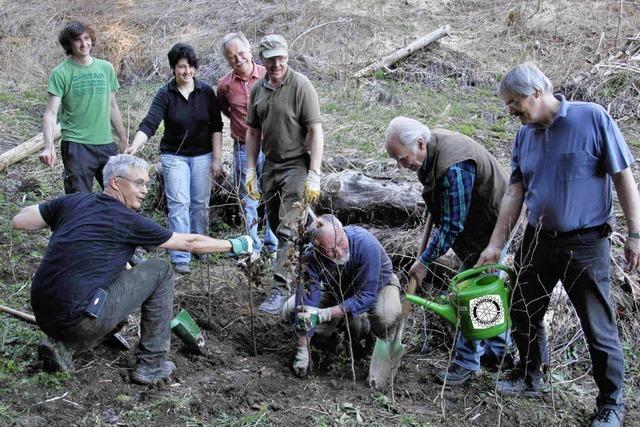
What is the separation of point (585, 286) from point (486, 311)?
1.58 feet

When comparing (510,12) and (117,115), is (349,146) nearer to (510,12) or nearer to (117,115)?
(117,115)

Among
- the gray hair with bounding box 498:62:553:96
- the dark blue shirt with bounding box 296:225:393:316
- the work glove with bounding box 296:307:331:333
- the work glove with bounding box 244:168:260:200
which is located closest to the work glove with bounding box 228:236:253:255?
the dark blue shirt with bounding box 296:225:393:316

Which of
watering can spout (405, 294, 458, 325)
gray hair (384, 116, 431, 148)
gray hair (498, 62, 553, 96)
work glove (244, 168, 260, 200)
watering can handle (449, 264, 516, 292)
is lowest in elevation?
watering can spout (405, 294, 458, 325)

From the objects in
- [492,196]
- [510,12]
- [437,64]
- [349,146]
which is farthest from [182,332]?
[510,12]

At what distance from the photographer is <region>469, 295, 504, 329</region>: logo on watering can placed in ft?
11.5

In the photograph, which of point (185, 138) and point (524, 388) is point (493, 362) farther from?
point (185, 138)

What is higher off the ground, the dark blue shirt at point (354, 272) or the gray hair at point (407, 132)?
the gray hair at point (407, 132)

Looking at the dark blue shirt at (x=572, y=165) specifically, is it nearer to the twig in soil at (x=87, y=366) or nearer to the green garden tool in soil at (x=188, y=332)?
the green garden tool in soil at (x=188, y=332)

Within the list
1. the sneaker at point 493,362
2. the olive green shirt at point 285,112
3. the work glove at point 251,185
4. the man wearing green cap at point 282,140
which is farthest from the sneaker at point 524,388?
the work glove at point 251,185

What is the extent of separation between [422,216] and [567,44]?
6.83 m

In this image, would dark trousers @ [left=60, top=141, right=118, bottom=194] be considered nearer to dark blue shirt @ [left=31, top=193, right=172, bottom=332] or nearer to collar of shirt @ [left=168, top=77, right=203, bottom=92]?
collar of shirt @ [left=168, top=77, right=203, bottom=92]

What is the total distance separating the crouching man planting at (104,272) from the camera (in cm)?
355

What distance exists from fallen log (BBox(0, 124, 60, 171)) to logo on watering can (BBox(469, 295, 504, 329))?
18.0 feet

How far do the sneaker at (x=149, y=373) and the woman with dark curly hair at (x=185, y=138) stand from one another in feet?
5.07
